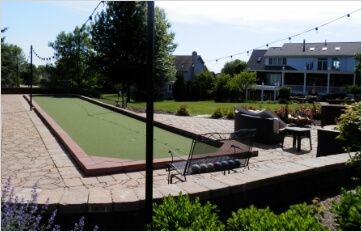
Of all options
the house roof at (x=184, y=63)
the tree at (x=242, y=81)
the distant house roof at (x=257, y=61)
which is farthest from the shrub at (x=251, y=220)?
the house roof at (x=184, y=63)

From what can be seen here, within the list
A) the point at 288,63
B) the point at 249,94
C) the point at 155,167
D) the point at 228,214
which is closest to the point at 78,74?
the point at 249,94

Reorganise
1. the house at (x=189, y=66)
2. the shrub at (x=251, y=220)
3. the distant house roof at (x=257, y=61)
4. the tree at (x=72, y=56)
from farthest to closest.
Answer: the house at (x=189, y=66), the distant house roof at (x=257, y=61), the tree at (x=72, y=56), the shrub at (x=251, y=220)

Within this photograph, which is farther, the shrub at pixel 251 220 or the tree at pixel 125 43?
the tree at pixel 125 43

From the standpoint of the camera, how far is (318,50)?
48.4 metres

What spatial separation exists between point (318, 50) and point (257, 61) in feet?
29.8

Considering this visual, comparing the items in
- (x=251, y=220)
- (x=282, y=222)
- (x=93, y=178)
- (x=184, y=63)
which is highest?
(x=184, y=63)

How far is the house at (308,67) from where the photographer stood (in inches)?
1794

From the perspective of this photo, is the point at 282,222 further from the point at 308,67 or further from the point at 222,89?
the point at 308,67

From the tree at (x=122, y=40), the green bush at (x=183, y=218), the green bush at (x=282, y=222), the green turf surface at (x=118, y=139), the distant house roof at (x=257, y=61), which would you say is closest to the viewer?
the green bush at (x=282, y=222)

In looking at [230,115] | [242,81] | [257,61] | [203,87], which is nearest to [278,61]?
[257,61]

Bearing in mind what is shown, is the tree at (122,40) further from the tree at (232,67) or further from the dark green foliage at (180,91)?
the tree at (232,67)

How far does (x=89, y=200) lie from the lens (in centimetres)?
348

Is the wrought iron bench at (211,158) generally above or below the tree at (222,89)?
below

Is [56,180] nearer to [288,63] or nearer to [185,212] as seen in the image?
[185,212]
